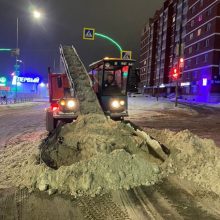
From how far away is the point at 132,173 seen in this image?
754cm

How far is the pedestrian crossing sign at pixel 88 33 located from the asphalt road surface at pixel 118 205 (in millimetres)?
21246

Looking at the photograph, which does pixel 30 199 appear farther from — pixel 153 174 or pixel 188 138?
pixel 188 138

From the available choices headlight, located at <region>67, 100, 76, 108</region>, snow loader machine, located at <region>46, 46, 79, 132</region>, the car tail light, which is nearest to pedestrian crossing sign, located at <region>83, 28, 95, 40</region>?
snow loader machine, located at <region>46, 46, 79, 132</region>

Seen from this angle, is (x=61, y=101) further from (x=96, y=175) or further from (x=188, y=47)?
(x=188, y=47)

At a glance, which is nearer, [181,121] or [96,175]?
[96,175]

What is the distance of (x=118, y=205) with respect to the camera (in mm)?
6195

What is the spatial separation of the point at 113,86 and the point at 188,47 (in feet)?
240

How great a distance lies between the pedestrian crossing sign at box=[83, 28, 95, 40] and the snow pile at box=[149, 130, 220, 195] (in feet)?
59.3

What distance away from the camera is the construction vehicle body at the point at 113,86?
579 inches

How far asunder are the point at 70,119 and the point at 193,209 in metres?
8.72

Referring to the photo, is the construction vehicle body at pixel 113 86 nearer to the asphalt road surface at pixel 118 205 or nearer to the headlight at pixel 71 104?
the headlight at pixel 71 104

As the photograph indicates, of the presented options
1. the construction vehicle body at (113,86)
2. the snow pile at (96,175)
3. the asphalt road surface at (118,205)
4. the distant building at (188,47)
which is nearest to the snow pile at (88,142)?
the snow pile at (96,175)

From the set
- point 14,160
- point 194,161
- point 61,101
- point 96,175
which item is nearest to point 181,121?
point 61,101

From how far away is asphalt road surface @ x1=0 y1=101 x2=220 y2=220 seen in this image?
5.69 meters
